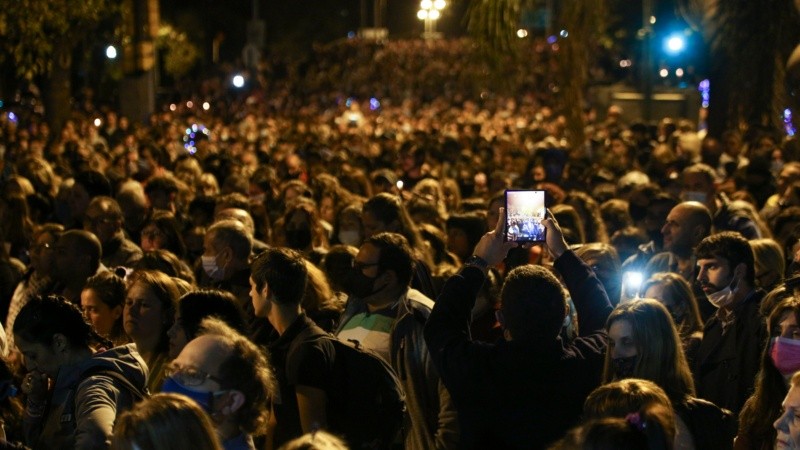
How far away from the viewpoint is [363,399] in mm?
5723

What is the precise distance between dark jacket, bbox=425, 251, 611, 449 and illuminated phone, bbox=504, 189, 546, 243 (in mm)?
591

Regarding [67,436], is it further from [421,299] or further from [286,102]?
[286,102]

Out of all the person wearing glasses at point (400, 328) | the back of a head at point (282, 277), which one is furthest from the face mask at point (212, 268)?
the back of a head at point (282, 277)

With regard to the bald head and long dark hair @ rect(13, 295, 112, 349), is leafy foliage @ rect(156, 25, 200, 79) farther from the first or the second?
long dark hair @ rect(13, 295, 112, 349)

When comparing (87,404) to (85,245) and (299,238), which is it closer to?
(85,245)

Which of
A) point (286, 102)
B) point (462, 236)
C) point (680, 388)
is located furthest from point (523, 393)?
point (286, 102)

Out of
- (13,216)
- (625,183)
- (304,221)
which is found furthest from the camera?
(625,183)

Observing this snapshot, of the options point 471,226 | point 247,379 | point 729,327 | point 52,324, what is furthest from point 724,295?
point 52,324

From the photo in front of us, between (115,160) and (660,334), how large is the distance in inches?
551

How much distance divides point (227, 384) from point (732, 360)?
292cm

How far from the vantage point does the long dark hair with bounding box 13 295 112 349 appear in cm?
566

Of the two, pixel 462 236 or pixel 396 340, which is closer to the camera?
pixel 396 340

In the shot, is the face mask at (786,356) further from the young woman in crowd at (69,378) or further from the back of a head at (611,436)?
the young woman in crowd at (69,378)

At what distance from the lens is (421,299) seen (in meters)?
6.91
